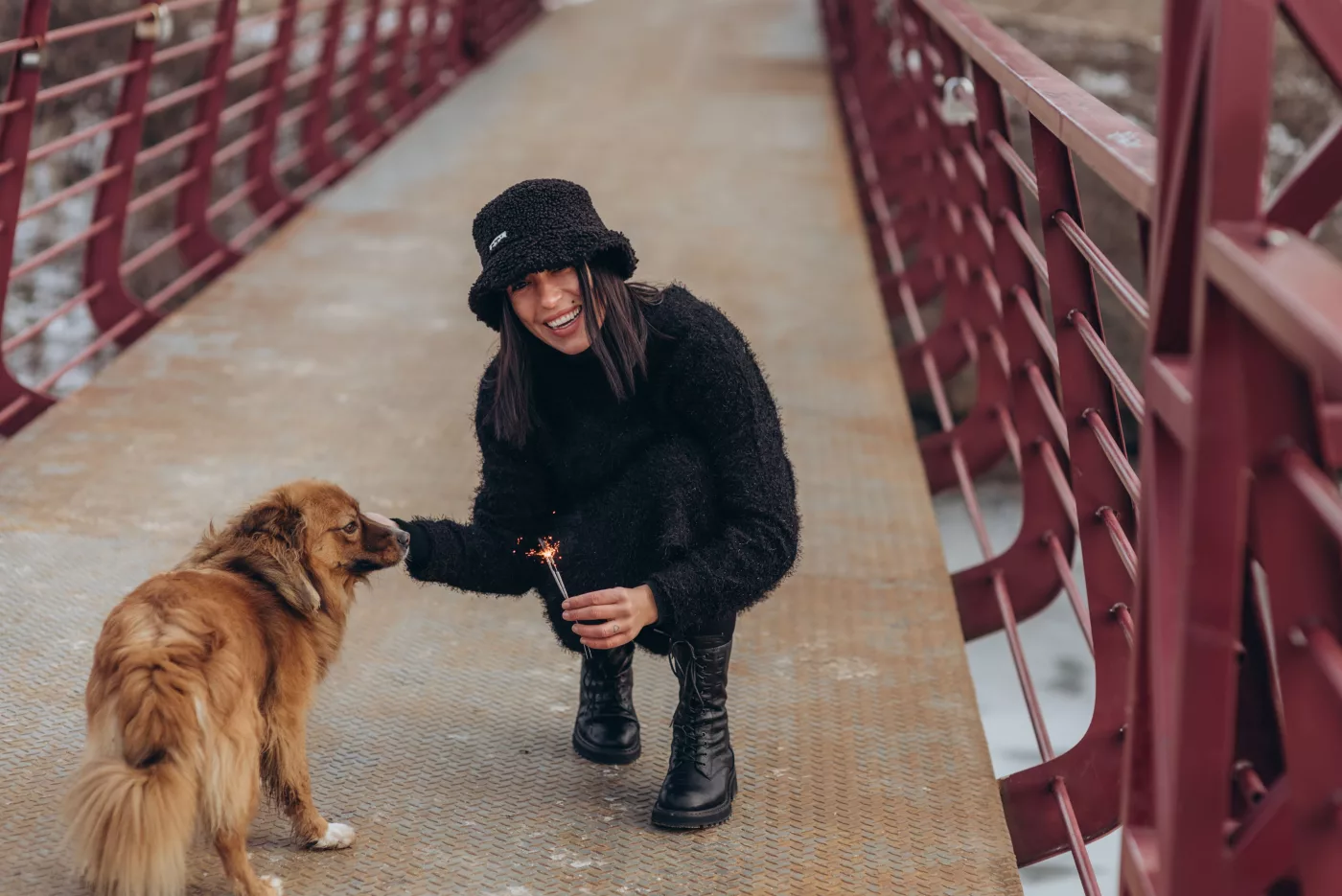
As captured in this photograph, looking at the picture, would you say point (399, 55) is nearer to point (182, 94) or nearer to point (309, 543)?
point (182, 94)

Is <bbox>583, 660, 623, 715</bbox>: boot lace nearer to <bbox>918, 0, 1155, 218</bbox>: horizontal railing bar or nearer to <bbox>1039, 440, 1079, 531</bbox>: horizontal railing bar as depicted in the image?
<bbox>1039, 440, 1079, 531</bbox>: horizontal railing bar

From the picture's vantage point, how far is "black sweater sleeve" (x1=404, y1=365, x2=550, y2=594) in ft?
7.53

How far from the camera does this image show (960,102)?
3.59 metres

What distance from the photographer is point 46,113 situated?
11023mm

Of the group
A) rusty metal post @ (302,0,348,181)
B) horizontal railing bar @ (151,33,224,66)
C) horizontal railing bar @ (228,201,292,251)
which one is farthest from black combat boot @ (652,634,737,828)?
rusty metal post @ (302,0,348,181)

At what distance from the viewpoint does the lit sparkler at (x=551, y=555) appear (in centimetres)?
223

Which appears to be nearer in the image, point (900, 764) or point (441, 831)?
point (441, 831)

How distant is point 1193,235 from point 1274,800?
0.54 metres

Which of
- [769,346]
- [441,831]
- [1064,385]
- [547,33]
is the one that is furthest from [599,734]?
[547,33]

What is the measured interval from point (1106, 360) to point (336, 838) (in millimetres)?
1284

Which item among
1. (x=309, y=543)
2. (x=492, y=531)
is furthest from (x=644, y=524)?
(x=309, y=543)

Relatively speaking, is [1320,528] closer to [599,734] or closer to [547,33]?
[599,734]

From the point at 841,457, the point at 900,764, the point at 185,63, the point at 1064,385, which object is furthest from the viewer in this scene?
the point at 185,63

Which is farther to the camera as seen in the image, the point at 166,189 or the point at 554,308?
the point at 166,189
